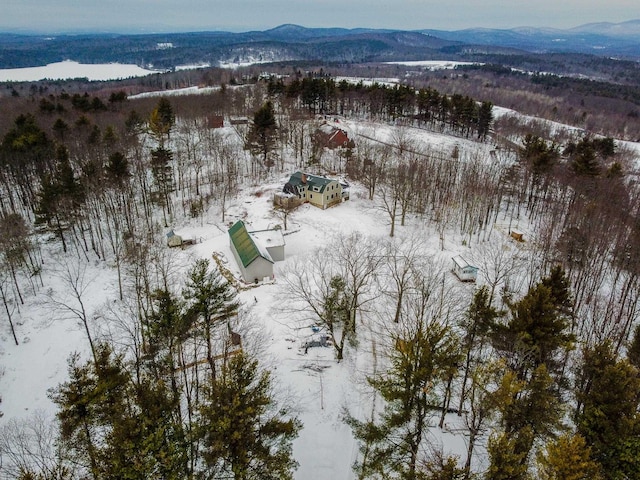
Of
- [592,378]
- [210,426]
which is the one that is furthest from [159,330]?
[592,378]

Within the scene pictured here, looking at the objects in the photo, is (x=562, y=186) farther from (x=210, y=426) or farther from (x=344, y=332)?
(x=210, y=426)

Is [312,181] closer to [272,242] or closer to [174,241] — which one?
[272,242]

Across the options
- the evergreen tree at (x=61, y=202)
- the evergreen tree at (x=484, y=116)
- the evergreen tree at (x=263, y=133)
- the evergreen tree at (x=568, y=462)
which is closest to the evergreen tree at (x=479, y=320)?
the evergreen tree at (x=568, y=462)

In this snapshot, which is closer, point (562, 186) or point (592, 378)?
point (592, 378)

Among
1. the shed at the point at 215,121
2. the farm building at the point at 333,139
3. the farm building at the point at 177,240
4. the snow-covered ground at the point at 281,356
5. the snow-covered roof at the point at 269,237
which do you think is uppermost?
the shed at the point at 215,121

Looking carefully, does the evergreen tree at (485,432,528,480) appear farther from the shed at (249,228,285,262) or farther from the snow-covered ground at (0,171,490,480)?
the shed at (249,228,285,262)

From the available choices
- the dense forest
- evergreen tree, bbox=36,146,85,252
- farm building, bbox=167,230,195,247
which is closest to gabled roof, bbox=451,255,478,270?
the dense forest

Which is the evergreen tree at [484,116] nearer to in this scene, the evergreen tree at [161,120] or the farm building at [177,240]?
the evergreen tree at [161,120]
